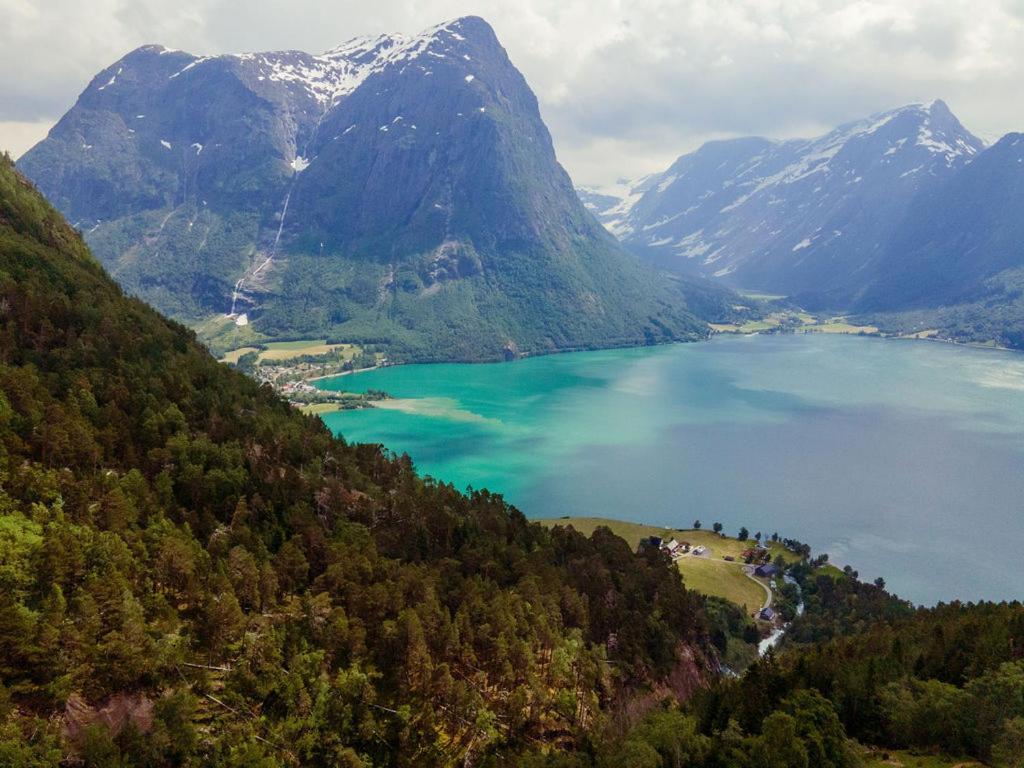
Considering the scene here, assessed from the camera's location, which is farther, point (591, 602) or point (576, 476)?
point (576, 476)

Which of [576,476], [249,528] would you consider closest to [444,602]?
[249,528]

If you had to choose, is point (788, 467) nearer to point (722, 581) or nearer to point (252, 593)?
point (722, 581)

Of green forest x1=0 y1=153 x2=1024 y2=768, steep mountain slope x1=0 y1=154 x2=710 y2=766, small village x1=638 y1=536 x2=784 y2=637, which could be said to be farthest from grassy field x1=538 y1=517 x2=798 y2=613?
green forest x1=0 y1=153 x2=1024 y2=768

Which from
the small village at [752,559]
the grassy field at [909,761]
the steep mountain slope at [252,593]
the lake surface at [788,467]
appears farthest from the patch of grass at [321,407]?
the grassy field at [909,761]

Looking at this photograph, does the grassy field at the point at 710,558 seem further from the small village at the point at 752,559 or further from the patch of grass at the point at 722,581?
the small village at the point at 752,559

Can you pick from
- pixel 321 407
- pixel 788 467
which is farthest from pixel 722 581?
pixel 321 407

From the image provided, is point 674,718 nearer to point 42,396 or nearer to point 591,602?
point 591,602
